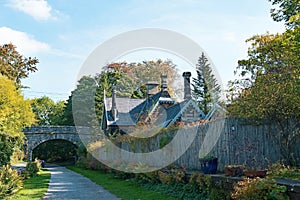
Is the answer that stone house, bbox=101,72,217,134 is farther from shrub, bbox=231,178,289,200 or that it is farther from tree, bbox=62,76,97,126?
shrub, bbox=231,178,289,200

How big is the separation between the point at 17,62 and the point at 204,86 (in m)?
22.1

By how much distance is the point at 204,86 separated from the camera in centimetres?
4109

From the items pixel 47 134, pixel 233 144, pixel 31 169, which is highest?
pixel 233 144

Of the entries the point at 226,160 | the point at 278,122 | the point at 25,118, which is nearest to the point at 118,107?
the point at 25,118

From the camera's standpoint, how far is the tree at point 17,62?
30.3 m

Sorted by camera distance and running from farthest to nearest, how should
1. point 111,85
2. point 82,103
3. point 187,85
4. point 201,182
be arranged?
1. point 111,85
2. point 82,103
3. point 187,85
4. point 201,182

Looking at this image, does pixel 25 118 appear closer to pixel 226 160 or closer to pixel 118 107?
pixel 118 107

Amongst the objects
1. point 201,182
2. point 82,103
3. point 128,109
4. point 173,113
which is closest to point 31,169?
point 173,113

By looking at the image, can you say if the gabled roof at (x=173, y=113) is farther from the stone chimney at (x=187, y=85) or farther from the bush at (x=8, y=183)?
the bush at (x=8, y=183)

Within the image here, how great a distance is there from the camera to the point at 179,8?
10.9 metres

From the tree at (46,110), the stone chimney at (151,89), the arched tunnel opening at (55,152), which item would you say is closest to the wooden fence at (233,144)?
the stone chimney at (151,89)

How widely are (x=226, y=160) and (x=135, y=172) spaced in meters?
4.56

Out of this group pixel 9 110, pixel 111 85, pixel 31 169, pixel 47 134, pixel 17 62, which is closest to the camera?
pixel 9 110

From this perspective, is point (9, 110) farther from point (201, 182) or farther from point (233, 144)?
point (233, 144)
